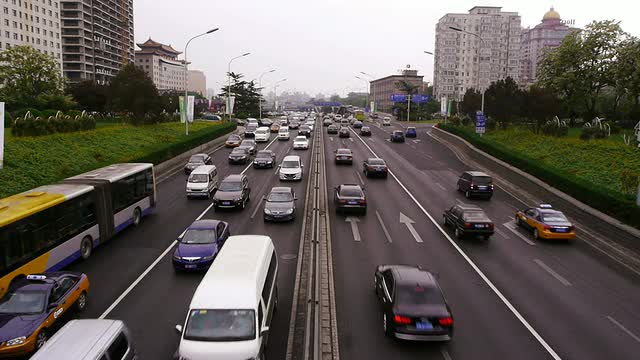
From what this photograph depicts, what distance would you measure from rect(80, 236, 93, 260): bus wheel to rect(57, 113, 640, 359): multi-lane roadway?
355 millimetres

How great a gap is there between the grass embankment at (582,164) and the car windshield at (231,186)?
20.2m

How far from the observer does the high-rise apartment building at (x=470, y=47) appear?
522 feet

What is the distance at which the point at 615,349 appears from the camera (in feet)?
40.7

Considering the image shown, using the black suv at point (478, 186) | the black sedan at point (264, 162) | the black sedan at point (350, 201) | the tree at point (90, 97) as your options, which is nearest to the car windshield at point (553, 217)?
the black suv at point (478, 186)

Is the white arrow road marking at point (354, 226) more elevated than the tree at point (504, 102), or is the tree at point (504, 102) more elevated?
the tree at point (504, 102)

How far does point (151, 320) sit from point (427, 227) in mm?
15227

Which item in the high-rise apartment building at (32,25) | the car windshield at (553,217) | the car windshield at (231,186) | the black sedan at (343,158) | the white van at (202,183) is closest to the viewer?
the car windshield at (553,217)

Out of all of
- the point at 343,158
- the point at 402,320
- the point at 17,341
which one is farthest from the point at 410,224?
the point at 343,158

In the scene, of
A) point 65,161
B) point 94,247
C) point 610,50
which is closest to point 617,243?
point 94,247

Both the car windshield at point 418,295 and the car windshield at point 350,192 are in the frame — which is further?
the car windshield at point 350,192

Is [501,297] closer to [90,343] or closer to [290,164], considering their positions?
[90,343]

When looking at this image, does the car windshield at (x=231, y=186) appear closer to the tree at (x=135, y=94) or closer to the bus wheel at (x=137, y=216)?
the bus wheel at (x=137, y=216)

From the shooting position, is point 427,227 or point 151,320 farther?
point 427,227

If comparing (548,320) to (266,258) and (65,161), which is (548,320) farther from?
(65,161)
